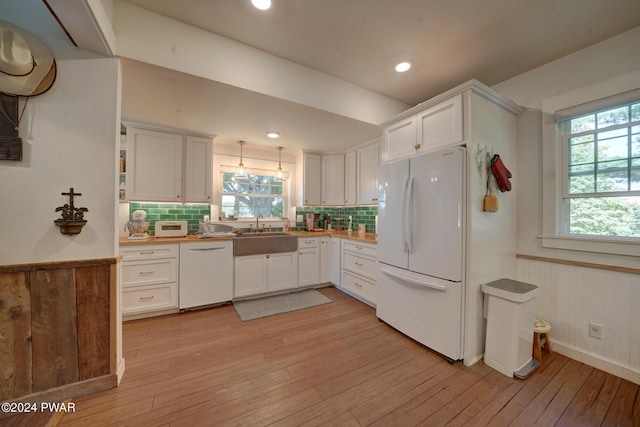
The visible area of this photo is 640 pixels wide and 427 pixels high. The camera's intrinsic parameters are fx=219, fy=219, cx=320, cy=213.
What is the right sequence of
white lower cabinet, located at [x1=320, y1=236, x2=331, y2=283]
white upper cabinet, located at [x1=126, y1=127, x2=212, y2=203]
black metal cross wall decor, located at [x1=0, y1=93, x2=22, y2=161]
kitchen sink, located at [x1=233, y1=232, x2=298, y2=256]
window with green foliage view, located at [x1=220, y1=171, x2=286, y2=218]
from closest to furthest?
1. black metal cross wall decor, located at [x1=0, y1=93, x2=22, y2=161]
2. white upper cabinet, located at [x1=126, y1=127, x2=212, y2=203]
3. kitchen sink, located at [x1=233, y1=232, x2=298, y2=256]
4. white lower cabinet, located at [x1=320, y1=236, x2=331, y2=283]
5. window with green foliage view, located at [x1=220, y1=171, x2=286, y2=218]

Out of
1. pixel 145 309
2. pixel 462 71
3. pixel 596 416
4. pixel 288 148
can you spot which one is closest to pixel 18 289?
pixel 145 309

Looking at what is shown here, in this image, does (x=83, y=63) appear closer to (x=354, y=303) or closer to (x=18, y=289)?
(x=18, y=289)

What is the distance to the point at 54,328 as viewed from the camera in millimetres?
1439

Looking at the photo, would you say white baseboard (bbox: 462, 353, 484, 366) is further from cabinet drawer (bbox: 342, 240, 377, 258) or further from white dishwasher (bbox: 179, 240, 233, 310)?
white dishwasher (bbox: 179, 240, 233, 310)

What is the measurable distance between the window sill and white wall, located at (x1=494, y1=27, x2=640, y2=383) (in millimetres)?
49

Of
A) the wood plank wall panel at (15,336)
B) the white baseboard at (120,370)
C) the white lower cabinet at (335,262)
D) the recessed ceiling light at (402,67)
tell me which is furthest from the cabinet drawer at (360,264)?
the wood plank wall panel at (15,336)

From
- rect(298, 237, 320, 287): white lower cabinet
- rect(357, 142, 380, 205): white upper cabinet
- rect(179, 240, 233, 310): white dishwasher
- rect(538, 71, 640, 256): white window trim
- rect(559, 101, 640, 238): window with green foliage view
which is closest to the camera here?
rect(559, 101, 640, 238): window with green foliage view

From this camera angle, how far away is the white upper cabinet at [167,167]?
2.74 metres

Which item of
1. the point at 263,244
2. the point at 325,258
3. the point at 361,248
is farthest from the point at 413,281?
the point at 263,244

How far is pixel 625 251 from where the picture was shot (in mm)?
1675

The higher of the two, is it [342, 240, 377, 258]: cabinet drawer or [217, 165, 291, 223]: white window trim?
[217, 165, 291, 223]: white window trim

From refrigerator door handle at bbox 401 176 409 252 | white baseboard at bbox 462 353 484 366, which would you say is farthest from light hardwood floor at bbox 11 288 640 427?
refrigerator door handle at bbox 401 176 409 252

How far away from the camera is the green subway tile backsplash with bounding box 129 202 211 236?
3.00m

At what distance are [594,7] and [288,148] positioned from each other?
338 centimetres
